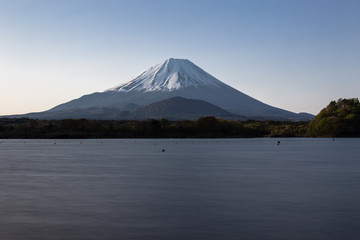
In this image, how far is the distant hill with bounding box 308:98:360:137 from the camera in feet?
525

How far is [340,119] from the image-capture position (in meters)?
159

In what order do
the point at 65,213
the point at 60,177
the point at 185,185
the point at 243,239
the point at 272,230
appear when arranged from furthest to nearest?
the point at 60,177 → the point at 185,185 → the point at 65,213 → the point at 272,230 → the point at 243,239

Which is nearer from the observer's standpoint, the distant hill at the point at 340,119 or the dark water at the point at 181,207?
the dark water at the point at 181,207

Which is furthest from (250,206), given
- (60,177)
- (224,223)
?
(60,177)

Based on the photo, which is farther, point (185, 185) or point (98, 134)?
point (98, 134)

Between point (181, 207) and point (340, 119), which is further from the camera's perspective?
point (340, 119)

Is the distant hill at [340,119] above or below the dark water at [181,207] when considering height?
above

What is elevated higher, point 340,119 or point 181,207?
point 340,119

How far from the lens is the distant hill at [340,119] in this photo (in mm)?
159875

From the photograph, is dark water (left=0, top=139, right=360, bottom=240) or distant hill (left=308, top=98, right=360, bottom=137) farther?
distant hill (left=308, top=98, right=360, bottom=137)

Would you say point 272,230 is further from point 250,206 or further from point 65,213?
point 65,213

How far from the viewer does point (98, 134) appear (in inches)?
6821

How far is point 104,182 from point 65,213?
36.3 ft

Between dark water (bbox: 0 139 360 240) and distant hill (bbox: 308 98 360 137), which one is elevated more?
distant hill (bbox: 308 98 360 137)
